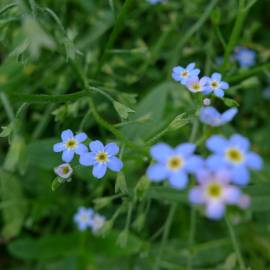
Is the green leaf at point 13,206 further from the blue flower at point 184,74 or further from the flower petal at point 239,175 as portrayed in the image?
the flower petal at point 239,175

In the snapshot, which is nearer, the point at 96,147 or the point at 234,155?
the point at 234,155

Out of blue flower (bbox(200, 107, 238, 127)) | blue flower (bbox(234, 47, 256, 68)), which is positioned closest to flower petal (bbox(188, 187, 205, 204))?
blue flower (bbox(200, 107, 238, 127))

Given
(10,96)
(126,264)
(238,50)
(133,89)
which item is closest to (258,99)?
(238,50)

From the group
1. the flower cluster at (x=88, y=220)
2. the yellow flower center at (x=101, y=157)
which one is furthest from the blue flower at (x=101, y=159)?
the flower cluster at (x=88, y=220)

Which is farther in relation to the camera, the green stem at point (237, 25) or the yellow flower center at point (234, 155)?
the green stem at point (237, 25)

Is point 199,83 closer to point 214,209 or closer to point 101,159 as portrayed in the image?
point 101,159

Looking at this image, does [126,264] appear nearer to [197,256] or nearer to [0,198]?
[197,256]

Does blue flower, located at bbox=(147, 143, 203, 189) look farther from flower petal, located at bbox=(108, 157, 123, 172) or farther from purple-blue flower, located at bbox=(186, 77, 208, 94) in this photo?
purple-blue flower, located at bbox=(186, 77, 208, 94)

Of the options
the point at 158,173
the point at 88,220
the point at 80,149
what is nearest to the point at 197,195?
the point at 158,173
